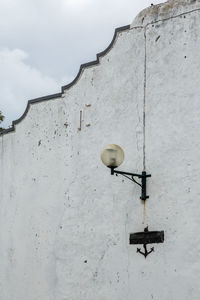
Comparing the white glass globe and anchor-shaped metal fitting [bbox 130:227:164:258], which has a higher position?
the white glass globe

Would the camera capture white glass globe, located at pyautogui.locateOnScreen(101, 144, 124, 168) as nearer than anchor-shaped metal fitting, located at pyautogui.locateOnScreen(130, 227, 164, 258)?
Yes

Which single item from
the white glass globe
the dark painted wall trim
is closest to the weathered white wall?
the dark painted wall trim

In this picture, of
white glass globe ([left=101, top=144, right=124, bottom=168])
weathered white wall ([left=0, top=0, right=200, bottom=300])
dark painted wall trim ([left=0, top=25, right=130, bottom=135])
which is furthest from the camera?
dark painted wall trim ([left=0, top=25, right=130, bottom=135])

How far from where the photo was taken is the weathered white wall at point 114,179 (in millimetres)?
9016

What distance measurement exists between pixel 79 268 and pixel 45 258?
860 mm

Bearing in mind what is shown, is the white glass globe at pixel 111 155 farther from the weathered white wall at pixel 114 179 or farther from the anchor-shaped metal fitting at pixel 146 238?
the anchor-shaped metal fitting at pixel 146 238

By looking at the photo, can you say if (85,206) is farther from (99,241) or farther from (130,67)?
(130,67)

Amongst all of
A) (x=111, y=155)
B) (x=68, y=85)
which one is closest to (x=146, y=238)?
(x=111, y=155)

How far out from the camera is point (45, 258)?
10641 millimetres

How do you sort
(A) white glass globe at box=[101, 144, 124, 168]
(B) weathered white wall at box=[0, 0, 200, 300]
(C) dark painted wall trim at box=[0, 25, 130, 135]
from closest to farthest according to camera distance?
(A) white glass globe at box=[101, 144, 124, 168], (B) weathered white wall at box=[0, 0, 200, 300], (C) dark painted wall trim at box=[0, 25, 130, 135]

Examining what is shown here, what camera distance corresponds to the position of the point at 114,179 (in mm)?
9938

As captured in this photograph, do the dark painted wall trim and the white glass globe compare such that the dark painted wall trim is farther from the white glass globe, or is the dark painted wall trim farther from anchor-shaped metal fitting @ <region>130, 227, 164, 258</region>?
anchor-shaped metal fitting @ <region>130, 227, 164, 258</region>

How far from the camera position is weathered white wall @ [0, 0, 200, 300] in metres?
9.02

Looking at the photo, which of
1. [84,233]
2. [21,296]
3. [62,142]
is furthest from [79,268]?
[62,142]
